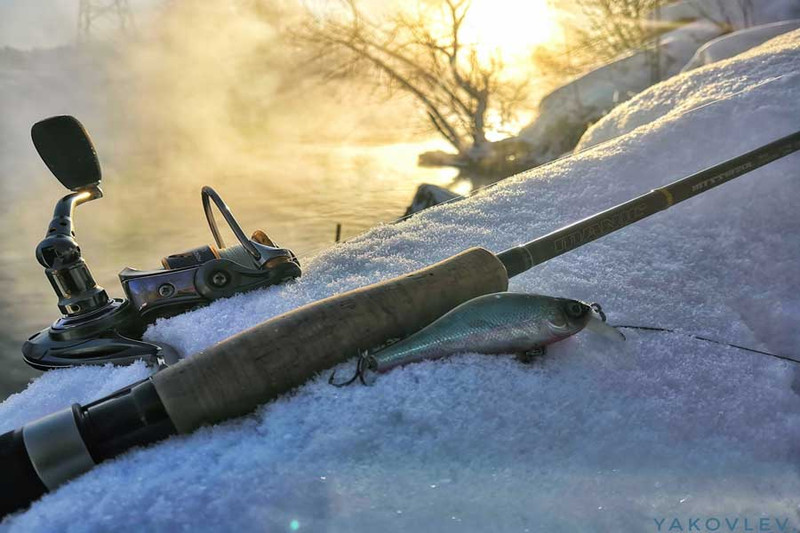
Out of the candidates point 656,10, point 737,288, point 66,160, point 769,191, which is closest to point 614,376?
point 737,288

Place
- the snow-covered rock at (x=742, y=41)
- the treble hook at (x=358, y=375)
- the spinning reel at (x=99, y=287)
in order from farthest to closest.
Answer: the snow-covered rock at (x=742, y=41) → the spinning reel at (x=99, y=287) → the treble hook at (x=358, y=375)

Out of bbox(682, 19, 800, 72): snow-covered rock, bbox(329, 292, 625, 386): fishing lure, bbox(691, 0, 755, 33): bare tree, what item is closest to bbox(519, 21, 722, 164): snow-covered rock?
bbox(691, 0, 755, 33): bare tree

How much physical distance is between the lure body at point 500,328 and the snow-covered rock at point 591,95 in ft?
41.2

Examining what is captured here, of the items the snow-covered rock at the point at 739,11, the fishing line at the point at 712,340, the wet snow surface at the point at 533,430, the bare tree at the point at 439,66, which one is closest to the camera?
the wet snow surface at the point at 533,430

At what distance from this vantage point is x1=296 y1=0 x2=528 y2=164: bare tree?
17.2 meters

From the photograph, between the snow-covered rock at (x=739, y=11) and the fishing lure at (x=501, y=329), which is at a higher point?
the snow-covered rock at (x=739, y=11)

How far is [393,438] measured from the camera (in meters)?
1.10

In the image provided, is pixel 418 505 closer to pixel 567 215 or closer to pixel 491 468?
pixel 491 468

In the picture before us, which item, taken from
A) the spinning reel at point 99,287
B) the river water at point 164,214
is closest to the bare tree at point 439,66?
Result: the river water at point 164,214

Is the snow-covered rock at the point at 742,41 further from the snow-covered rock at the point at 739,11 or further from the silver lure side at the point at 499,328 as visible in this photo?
the snow-covered rock at the point at 739,11

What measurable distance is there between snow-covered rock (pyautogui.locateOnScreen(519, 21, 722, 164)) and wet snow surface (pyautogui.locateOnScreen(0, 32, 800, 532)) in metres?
12.0

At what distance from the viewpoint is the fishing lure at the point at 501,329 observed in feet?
4.21

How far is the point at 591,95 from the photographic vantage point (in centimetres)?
1352

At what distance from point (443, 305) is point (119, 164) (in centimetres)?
1680
